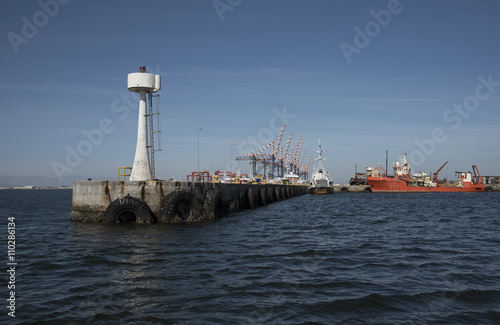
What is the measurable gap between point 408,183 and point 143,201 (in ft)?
281

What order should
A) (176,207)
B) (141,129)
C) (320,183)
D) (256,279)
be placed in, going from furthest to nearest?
(320,183)
(141,129)
(176,207)
(256,279)

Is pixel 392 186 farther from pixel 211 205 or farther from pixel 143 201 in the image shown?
pixel 143 201

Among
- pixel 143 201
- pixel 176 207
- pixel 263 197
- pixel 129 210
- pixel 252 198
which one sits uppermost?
pixel 143 201

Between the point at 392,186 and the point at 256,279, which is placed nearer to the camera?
the point at 256,279

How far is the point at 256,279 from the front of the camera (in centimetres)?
992

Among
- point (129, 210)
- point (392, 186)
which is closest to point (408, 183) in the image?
point (392, 186)

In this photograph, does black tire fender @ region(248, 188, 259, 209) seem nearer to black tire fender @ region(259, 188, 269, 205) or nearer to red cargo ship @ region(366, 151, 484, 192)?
black tire fender @ region(259, 188, 269, 205)

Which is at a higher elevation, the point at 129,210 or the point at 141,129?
the point at 141,129

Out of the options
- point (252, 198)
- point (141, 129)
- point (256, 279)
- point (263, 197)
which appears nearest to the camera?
point (256, 279)

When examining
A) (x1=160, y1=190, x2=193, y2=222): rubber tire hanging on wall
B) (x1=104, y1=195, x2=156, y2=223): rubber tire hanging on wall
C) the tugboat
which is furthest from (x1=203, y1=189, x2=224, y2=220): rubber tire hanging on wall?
the tugboat

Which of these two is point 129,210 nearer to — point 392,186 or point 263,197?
point 263,197

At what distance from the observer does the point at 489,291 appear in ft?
29.4

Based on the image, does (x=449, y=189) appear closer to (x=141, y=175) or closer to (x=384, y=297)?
(x=141, y=175)

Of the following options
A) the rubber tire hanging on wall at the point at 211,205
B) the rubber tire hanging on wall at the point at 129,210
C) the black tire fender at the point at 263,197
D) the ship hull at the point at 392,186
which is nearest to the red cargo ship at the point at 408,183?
the ship hull at the point at 392,186
